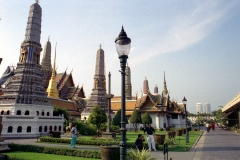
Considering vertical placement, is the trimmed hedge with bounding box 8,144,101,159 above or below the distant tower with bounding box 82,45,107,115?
below

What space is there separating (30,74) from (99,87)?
2016 centimetres

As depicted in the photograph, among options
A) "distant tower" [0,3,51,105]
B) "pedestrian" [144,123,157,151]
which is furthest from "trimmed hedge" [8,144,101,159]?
"distant tower" [0,3,51,105]

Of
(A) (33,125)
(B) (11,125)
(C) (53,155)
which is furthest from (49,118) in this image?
(C) (53,155)

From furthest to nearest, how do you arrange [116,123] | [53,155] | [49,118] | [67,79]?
[67,79], [116,123], [49,118], [53,155]

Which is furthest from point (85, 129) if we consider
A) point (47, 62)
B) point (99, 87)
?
point (47, 62)

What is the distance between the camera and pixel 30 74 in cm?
3153

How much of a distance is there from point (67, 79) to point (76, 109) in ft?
43.4

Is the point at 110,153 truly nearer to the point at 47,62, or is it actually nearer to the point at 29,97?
the point at 29,97

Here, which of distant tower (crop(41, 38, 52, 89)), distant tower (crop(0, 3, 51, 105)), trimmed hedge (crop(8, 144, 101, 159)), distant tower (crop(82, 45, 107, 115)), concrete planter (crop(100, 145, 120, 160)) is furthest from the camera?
distant tower (crop(41, 38, 52, 89))

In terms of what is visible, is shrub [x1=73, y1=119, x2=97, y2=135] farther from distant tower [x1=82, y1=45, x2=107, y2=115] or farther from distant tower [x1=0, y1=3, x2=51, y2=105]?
distant tower [x1=82, y1=45, x2=107, y2=115]

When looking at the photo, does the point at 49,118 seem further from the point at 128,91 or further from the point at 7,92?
the point at 128,91

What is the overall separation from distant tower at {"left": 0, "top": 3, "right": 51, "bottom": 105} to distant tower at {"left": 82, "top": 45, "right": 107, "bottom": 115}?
15.6 m

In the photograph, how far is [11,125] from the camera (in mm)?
25906

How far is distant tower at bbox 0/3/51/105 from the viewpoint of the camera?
2970 cm
